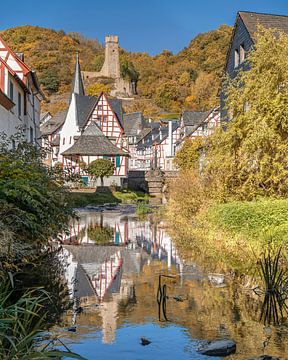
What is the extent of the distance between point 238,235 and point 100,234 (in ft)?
30.1

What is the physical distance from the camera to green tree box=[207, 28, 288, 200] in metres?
20.1

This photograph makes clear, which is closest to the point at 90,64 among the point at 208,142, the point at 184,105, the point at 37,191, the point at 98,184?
the point at 184,105

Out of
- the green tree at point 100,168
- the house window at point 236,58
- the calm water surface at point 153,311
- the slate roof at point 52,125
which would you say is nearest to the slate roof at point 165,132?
the slate roof at point 52,125

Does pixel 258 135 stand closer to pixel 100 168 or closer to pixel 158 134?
pixel 100 168

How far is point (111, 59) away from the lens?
149 m

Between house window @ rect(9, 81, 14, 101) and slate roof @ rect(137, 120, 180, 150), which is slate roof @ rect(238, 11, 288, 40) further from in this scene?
slate roof @ rect(137, 120, 180, 150)

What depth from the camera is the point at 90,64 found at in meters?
158

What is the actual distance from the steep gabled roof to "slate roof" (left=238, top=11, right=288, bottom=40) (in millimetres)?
33655

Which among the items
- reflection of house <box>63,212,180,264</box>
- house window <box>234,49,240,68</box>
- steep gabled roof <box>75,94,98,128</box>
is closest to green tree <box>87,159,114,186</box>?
steep gabled roof <box>75,94,98,128</box>

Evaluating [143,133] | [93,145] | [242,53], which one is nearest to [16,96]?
[242,53]

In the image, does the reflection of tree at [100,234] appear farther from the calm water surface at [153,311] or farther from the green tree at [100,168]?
the green tree at [100,168]

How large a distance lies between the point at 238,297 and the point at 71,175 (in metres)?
7.74

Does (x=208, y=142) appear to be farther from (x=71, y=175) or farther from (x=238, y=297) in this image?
(x=238, y=297)

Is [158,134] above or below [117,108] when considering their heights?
below
